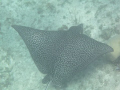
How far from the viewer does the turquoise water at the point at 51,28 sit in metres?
5.45

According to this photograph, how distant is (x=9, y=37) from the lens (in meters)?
6.64

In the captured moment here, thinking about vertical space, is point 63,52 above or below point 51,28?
below

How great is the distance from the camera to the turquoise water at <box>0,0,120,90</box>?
5445 millimetres

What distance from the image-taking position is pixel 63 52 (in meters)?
4.95

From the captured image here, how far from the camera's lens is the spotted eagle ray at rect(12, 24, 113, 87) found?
488 cm

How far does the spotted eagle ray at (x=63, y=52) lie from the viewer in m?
4.88

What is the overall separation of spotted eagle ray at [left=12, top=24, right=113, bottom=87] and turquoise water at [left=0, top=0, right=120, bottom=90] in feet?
2.35

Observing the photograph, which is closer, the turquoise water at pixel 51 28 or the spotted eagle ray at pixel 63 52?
the spotted eagle ray at pixel 63 52

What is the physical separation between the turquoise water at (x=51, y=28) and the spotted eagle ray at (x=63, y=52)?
718 mm

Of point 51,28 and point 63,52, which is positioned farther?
point 51,28

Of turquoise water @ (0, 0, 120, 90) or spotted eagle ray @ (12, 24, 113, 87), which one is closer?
spotted eagle ray @ (12, 24, 113, 87)

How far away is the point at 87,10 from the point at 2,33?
3.88 meters

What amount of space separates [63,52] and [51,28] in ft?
6.23

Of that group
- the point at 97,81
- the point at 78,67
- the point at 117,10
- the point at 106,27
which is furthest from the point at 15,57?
the point at 117,10
